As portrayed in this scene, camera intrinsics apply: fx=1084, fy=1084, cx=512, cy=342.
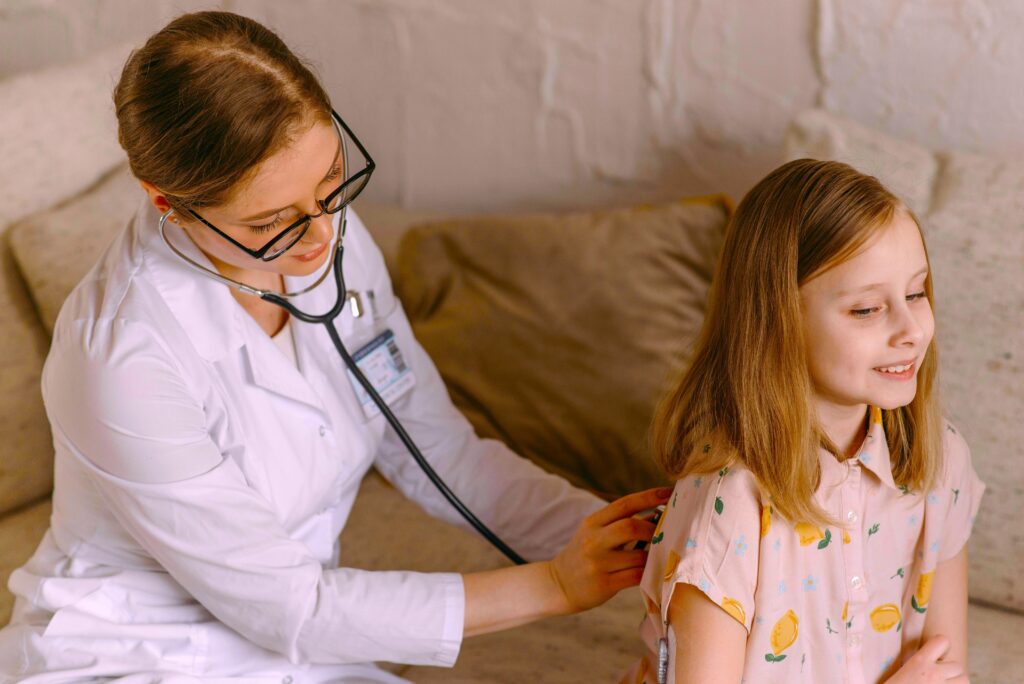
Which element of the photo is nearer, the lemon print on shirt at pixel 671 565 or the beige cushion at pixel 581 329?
the lemon print on shirt at pixel 671 565

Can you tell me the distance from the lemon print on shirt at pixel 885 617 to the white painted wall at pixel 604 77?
30.3 inches

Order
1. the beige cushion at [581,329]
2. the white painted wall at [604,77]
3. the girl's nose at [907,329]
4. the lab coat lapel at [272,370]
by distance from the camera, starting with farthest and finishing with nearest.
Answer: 1. the beige cushion at [581,329]
2. the white painted wall at [604,77]
3. the lab coat lapel at [272,370]
4. the girl's nose at [907,329]

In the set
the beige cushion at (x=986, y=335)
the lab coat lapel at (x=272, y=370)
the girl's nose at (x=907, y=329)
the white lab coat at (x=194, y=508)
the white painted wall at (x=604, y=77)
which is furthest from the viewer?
the white painted wall at (x=604, y=77)

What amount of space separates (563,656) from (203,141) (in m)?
0.82

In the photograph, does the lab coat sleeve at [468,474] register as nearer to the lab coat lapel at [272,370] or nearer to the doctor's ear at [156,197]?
the lab coat lapel at [272,370]

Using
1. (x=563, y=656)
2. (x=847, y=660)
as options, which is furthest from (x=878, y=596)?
(x=563, y=656)

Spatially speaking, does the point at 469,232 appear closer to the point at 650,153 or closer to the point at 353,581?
the point at 650,153

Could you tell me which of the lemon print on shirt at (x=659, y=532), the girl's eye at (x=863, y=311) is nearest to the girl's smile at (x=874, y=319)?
the girl's eye at (x=863, y=311)

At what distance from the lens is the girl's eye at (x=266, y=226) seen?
1152 mm

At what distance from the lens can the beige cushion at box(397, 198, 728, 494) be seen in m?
1.73

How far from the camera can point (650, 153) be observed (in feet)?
6.23

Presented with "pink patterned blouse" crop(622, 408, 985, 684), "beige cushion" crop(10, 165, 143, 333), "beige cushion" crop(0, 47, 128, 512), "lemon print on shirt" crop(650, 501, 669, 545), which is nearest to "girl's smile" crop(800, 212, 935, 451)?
"pink patterned blouse" crop(622, 408, 985, 684)

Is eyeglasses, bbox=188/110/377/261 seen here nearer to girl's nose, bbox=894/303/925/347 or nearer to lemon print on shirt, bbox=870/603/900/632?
girl's nose, bbox=894/303/925/347

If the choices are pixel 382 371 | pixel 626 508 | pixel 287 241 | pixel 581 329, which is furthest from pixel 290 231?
pixel 581 329
